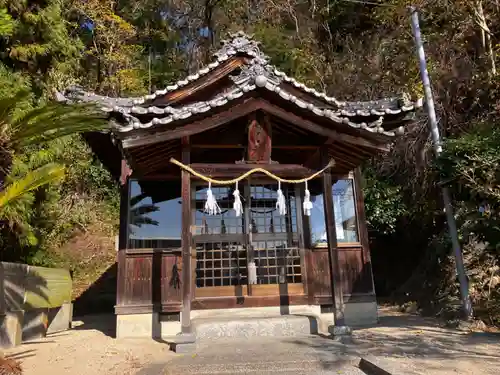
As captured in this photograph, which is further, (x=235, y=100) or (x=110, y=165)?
(x=110, y=165)

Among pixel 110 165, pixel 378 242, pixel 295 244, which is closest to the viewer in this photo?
pixel 295 244

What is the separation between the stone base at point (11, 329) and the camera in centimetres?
725

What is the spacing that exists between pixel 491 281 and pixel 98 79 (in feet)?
70.4

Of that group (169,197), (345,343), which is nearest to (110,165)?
(169,197)

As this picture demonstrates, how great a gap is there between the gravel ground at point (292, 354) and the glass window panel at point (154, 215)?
230cm

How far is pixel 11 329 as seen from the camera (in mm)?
7512

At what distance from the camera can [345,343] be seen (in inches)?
281

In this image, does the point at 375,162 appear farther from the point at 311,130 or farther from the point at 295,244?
the point at 311,130

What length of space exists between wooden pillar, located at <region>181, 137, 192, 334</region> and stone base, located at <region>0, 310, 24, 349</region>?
3346 mm

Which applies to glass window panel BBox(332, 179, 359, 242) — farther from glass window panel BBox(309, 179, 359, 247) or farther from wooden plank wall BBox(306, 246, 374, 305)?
wooden plank wall BBox(306, 246, 374, 305)

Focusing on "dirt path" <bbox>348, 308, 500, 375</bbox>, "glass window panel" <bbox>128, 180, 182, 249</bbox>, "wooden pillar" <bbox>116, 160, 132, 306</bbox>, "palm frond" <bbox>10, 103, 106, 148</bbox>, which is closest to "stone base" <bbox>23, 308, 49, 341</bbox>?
"wooden pillar" <bbox>116, 160, 132, 306</bbox>

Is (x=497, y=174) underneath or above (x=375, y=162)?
underneath

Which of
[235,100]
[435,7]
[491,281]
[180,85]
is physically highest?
[435,7]

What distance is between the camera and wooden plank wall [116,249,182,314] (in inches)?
354
